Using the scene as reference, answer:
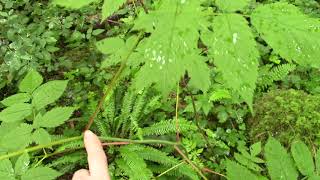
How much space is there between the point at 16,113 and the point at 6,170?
25 cm

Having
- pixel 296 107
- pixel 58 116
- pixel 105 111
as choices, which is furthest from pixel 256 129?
pixel 58 116

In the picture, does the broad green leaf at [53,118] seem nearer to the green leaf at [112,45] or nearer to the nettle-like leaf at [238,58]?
the green leaf at [112,45]

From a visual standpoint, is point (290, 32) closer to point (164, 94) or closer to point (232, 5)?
point (232, 5)

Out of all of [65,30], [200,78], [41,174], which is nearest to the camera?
[200,78]

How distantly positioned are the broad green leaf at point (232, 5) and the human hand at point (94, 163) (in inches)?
21.8

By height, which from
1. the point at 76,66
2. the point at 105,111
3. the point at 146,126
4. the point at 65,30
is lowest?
the point at 146,126

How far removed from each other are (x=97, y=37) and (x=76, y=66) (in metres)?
0.53

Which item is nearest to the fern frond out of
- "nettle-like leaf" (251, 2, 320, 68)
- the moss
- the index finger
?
the moss

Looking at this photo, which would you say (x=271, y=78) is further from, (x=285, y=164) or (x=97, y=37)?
(x=285, y=164)

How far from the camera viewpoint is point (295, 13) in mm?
846

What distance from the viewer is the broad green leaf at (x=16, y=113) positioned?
5.49 feet

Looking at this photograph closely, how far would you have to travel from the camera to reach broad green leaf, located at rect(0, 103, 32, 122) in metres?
1.67

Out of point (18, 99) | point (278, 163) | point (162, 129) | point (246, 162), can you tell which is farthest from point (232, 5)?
point (162, 129)

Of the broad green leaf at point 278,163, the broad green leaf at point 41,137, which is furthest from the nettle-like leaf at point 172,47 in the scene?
the broad green leaf at point 41,137
